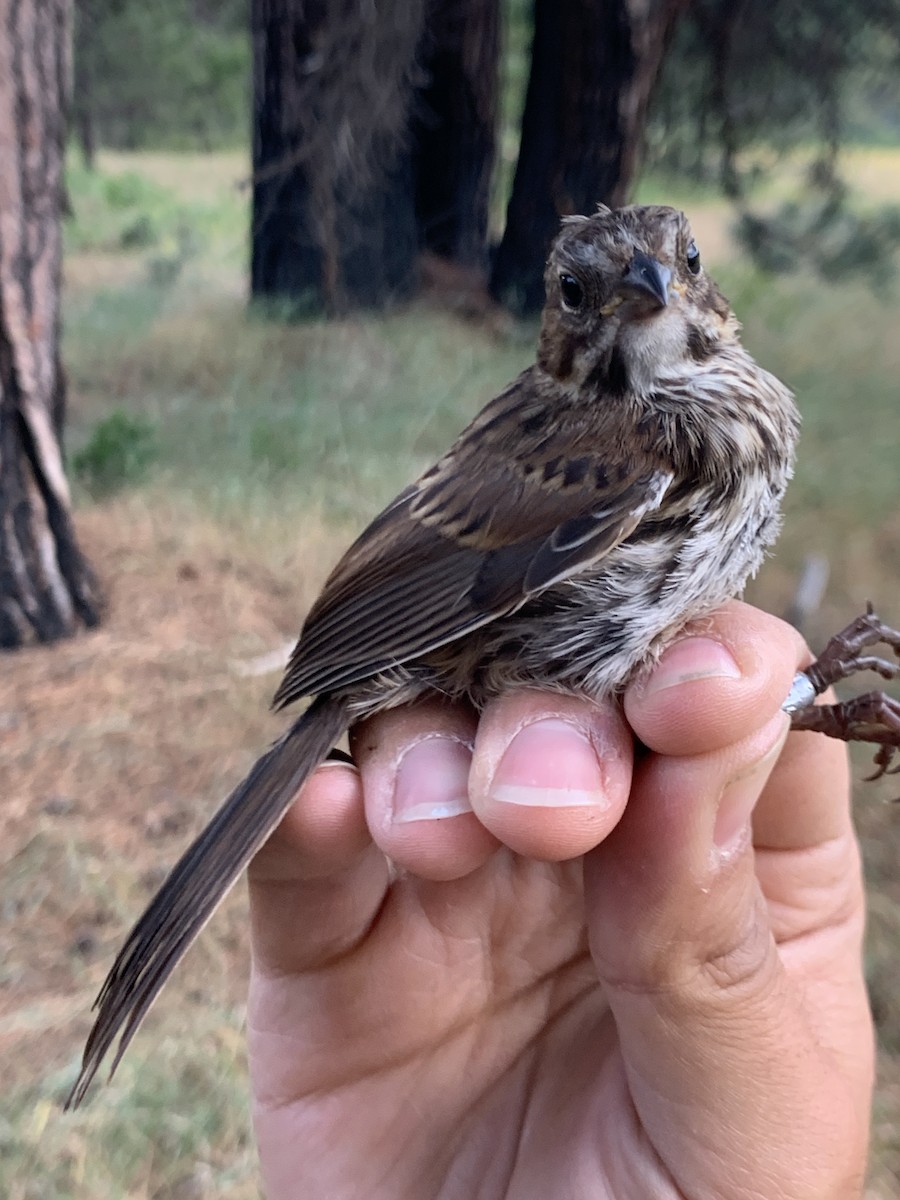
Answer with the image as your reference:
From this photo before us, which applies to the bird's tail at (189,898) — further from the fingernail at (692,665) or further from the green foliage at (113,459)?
the green foliage at (113,459)

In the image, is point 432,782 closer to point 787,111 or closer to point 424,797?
point 424,797

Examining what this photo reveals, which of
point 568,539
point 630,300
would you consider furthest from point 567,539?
point 630,300

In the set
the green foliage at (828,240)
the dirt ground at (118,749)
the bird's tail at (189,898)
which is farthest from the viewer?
the green foliage at (828,240)

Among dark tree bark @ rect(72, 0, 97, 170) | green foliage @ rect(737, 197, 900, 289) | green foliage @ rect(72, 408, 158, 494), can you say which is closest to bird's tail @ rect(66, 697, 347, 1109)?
green foliage @ rect(72, 408, 158, 494)

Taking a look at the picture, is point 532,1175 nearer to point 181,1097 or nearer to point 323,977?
point 323,977

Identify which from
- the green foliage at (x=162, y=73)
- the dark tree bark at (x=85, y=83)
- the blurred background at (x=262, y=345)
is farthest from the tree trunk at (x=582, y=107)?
the dark tree bark at (x=85, y=83)

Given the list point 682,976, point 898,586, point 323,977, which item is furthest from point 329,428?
point 682,976

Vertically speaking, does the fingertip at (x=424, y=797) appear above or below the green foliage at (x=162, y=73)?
above
